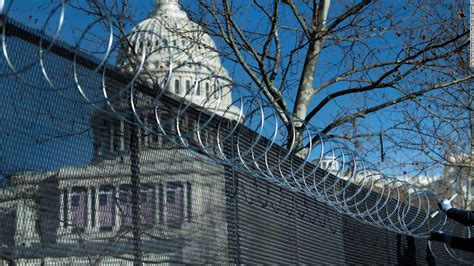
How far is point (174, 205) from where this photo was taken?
22.1 feet

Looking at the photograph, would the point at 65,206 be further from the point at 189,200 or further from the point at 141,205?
the point at 189,200

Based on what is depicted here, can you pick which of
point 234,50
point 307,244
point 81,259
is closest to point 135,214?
point 81,259

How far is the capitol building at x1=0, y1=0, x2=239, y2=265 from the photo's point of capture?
5.14 m

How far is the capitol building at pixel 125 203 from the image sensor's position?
202 inches

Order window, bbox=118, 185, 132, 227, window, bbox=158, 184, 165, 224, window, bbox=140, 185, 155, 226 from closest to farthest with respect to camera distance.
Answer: window, bbox=118, 185, 132, 227 → window, bbox=140, 185, 155, 226 → window, bbox=158, 184, 165, 224

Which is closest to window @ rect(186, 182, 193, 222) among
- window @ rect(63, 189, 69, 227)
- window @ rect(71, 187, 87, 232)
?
window @ rect(71, 187, 87, 232)

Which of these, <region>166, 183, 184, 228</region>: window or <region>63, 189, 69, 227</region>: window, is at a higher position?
<region>166, 183, 184, 228</region>: window

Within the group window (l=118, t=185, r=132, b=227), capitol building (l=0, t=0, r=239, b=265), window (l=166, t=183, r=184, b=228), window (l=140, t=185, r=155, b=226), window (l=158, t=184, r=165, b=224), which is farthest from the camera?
window (l=166, t=183, r=184, b=228)

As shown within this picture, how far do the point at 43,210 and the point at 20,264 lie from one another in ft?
1.28

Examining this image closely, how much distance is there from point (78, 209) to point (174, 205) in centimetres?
125

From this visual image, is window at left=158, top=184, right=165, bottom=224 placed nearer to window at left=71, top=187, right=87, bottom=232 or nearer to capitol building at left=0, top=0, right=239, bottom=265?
capitol building at left=0, top=0, right=239, bottom=265

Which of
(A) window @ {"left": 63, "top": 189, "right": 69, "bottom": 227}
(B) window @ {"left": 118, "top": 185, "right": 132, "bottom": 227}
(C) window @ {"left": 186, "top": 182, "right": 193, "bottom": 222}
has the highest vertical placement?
(C) window @ {"left": 186, "top": 182, "right": 193, "bottom": 222}

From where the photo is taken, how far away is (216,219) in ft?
24.6

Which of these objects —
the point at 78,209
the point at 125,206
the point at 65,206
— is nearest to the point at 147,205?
the point at 125,206
